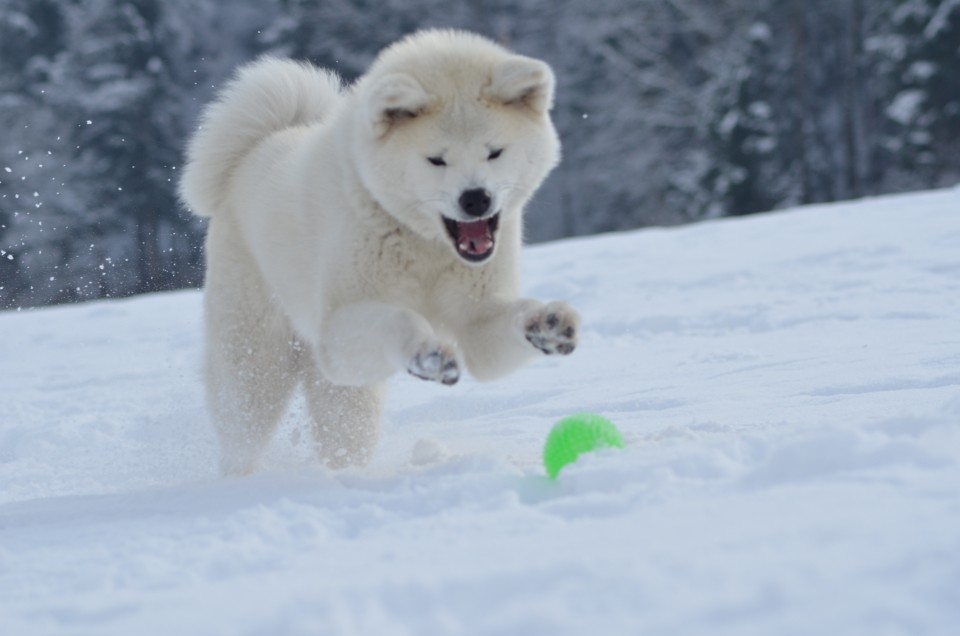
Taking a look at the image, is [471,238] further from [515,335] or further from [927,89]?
[927,89]

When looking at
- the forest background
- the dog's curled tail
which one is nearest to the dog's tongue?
the dog's curled tail

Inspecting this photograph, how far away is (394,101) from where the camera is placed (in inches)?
128

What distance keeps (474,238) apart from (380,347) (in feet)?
1.55

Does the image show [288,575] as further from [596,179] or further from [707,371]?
[596,179]

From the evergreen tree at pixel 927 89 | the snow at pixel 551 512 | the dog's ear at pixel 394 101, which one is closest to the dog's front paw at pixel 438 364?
the snow at pixel 551 512

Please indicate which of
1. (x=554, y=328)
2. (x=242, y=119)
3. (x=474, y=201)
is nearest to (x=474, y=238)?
(x=474, y=201)

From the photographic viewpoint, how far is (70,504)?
112 inches

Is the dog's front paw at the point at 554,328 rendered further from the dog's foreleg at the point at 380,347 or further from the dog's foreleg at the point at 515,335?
the dog's foreleg at the point at 380,347

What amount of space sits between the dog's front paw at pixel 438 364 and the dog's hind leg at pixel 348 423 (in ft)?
3.48

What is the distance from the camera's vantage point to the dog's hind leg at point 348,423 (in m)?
3.88

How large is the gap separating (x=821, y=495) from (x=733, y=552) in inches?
13.5

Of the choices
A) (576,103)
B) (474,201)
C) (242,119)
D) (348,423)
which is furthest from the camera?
(576,103)

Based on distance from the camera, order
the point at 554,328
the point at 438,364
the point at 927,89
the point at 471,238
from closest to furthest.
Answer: the point at 438,364
the point at 554,328
the point at 471,238
the point at 927,89

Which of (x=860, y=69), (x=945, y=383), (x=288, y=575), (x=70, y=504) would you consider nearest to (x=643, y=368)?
(x=945, y=383)
